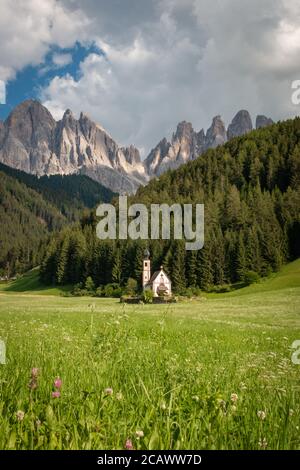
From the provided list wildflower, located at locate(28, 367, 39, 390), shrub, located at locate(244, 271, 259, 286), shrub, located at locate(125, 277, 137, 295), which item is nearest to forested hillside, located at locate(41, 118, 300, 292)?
shrub, located at locate(244, 271, 259, 286)

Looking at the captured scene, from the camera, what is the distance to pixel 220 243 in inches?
4035

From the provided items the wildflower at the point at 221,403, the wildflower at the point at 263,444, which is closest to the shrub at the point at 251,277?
the wildflower at the point at 221,403

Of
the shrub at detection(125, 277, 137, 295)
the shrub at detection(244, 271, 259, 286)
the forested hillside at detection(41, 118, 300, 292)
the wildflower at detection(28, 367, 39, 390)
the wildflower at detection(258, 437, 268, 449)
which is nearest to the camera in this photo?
the wildflower at detection(258, 437, 268, 449)

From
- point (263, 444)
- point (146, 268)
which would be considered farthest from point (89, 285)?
point (263, 444)

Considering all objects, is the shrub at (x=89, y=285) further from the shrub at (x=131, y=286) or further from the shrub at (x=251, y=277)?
the shrub at (x=251, y=277)

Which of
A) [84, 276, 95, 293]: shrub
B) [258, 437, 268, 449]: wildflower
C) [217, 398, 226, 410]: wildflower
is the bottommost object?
[84, 276, 95, 293]: shrub

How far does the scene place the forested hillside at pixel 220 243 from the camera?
322 ft

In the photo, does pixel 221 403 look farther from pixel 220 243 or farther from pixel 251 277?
pixel 220 243

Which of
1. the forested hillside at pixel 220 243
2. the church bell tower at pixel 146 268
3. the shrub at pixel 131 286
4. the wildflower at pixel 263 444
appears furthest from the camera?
the church bell tower at pixel 146 268

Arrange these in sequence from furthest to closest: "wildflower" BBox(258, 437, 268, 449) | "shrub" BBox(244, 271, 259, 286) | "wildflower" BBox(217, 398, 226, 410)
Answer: "shrub" BBox(244, 271, 259, 286)
"wildflower" BBox(217, 398, 226, 410)
"wildflower" BBox(258, 437, 268, 449)

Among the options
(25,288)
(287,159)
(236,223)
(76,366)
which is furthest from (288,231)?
(76,366)

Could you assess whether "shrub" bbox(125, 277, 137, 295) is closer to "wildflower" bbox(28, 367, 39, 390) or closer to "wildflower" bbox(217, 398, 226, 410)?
"wildflower" bbox(28, 367, 39, 390)

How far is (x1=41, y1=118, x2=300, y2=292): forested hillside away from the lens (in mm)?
98188
